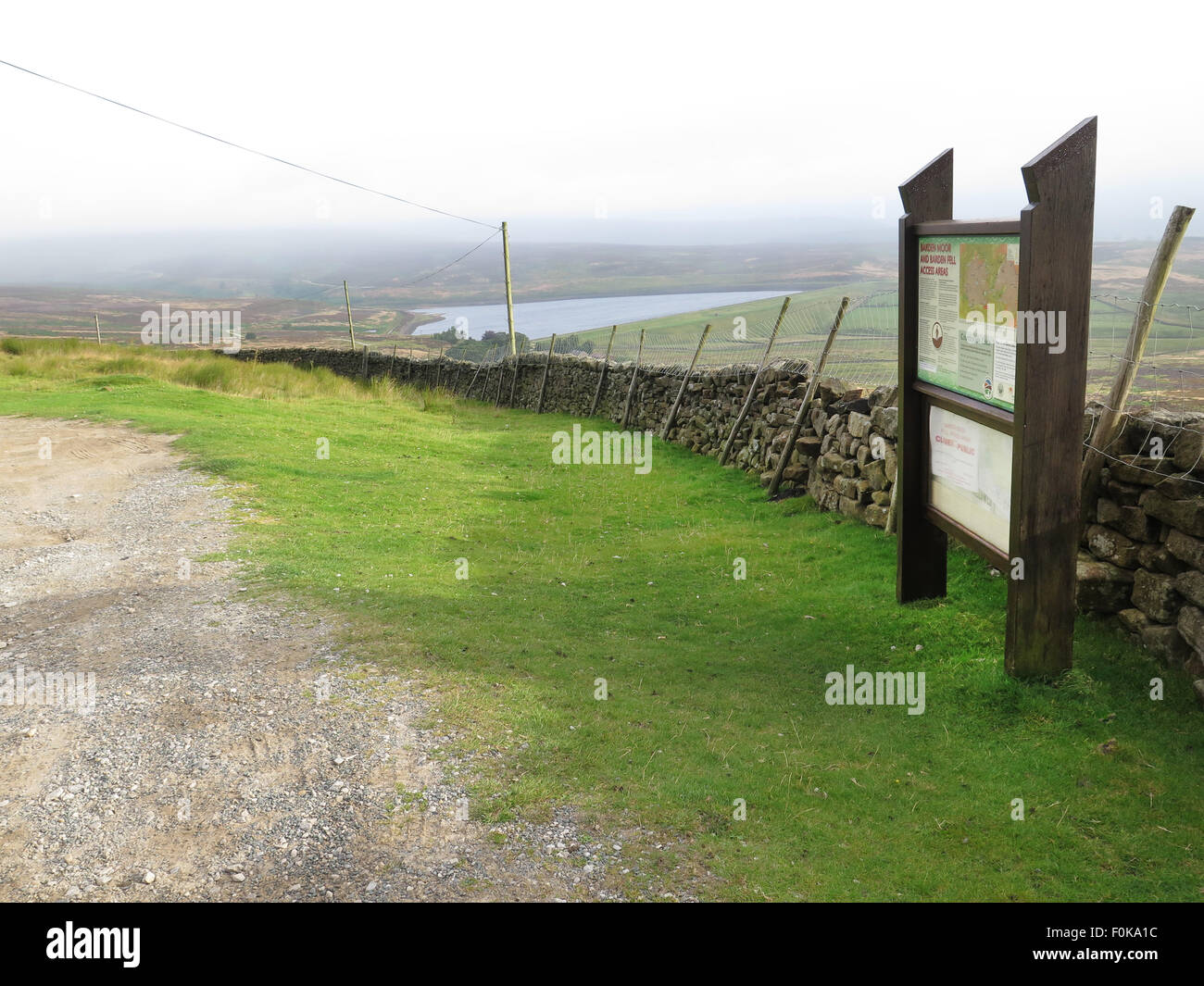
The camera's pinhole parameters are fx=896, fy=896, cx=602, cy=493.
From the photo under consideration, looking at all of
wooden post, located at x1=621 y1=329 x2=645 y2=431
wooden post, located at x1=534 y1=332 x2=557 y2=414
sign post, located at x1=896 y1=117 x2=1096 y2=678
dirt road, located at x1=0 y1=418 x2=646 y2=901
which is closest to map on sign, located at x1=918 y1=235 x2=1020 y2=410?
sign post, located at x1=896 y1=117 x2=1096 y2=678

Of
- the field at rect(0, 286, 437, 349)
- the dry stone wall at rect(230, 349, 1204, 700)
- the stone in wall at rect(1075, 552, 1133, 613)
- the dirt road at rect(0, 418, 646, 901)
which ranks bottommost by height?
the dirt road at rect(0, 418, 646, 901)

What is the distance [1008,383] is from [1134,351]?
3.12ft

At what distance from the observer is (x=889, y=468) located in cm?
931

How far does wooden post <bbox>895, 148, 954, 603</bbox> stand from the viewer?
682 cm

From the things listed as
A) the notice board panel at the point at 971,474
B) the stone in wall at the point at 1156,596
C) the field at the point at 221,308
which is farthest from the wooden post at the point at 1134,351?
the field at the point at 221,308

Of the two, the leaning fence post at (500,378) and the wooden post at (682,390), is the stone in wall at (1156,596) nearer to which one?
the wooden post at (682,390)

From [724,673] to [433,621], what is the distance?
2.28 metres

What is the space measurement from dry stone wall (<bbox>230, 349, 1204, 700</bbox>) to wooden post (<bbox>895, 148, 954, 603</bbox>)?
46.4 inches

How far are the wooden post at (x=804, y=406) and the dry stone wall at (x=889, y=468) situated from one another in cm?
10

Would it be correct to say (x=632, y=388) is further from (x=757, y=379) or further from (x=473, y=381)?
(x=473, y=381)

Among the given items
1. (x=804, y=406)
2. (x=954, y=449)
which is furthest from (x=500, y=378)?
(x=954, y=449)

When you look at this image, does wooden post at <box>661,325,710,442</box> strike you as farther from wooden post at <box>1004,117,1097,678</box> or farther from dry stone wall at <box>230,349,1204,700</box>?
wooden post at <box>1004,117,1097,678</box>

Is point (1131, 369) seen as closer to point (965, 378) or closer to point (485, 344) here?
point (965, 378)
